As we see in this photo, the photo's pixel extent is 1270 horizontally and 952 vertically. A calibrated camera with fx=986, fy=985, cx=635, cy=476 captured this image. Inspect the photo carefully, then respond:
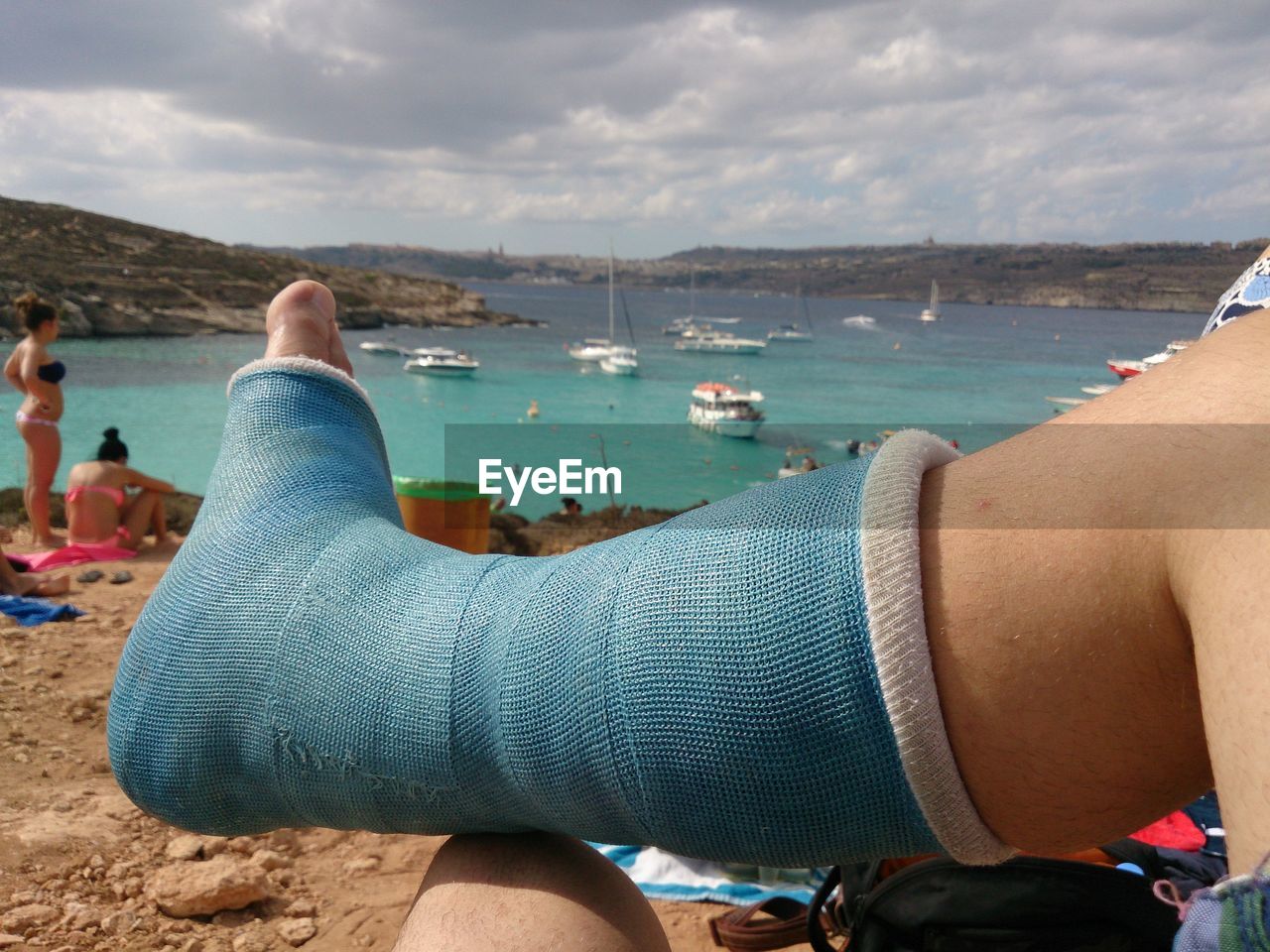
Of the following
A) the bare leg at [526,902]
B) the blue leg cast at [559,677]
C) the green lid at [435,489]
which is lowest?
the green lid at [435,489]

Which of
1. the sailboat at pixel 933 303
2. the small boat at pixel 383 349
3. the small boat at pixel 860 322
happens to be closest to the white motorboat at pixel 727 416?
the small boat at pixel 383 349

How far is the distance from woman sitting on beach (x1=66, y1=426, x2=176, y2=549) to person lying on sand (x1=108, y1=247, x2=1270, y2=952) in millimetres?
5716

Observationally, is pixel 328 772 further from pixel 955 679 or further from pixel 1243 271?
pixel 1243 271

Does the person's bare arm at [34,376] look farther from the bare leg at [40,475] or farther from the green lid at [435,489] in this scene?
the green lid at [435,489]

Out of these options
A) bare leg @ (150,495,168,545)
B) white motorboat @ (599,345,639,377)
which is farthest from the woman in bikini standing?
white motorboat @ (599,345,639,377)

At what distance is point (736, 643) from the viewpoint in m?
0.80

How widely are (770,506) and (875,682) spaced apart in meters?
0.18

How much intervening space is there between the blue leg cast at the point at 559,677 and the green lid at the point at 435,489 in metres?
3.06

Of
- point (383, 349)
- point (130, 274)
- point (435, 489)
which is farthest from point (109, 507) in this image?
point (383, 349)

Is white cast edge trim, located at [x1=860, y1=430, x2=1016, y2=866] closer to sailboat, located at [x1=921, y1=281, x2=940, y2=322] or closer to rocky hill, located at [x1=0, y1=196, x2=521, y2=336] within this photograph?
rocky hill, located at [x1=0, y1=196, x2=521, y2=336]

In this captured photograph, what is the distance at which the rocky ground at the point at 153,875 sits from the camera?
75.9 inches

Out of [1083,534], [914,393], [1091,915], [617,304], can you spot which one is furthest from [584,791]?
[617,304]

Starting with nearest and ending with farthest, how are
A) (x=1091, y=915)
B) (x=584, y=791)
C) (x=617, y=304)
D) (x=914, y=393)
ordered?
(x=584, y=791) → (x=1091, y=915) → (x=914, y=393) → (x=617, y=304)

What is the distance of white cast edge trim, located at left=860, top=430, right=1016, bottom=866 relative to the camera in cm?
74
